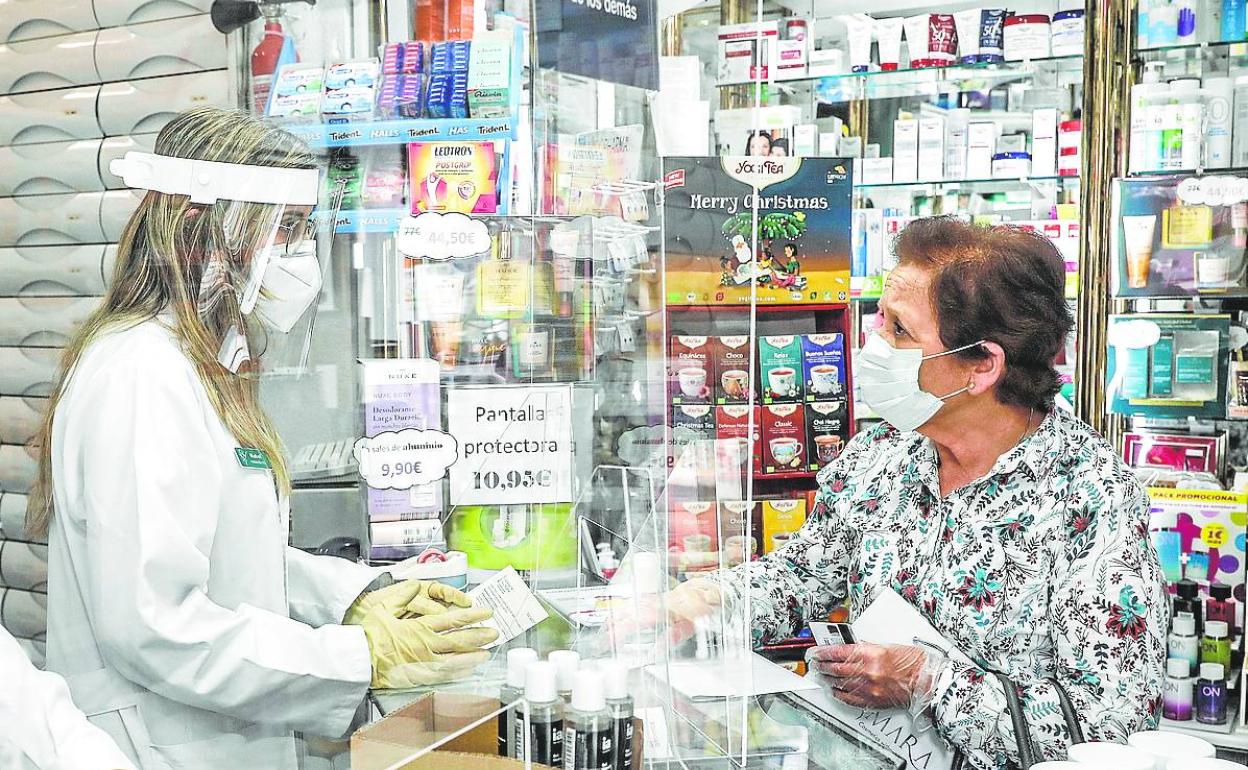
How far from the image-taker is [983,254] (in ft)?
7.55

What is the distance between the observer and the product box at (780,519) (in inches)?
120

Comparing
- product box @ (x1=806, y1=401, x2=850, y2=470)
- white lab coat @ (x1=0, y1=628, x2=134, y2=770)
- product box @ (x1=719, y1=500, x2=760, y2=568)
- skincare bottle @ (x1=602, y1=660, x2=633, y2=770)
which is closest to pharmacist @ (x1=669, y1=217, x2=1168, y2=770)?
product box @ (x1=719, y1=500, x2=760, y2=568)

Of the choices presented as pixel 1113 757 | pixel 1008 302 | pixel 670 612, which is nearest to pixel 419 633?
pixel 670 612

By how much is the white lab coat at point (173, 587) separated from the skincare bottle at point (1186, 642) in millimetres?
2865

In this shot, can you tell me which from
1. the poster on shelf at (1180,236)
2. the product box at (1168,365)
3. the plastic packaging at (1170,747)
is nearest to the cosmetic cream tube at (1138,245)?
the poster on shelf at (1180,236)

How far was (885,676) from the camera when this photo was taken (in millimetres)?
2014

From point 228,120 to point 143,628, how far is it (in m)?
0.69

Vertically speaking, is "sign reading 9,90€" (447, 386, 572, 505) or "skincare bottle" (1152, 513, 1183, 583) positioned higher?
"sign reading 9,90€" (447, 386, 572, 505)

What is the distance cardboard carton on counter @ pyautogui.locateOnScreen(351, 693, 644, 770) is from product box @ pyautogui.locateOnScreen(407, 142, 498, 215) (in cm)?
74

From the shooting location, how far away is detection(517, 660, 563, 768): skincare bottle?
1.33 meters

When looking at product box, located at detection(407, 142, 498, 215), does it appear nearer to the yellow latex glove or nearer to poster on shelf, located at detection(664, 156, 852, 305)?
the yellow latex glove

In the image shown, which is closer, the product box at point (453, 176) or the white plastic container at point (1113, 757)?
the white plastic container at point (1113, 757)

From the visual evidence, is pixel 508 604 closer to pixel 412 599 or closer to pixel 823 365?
pixel 412 599

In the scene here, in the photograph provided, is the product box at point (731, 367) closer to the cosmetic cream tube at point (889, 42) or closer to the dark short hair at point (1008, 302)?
the dark short hair at point (1008, 302)
